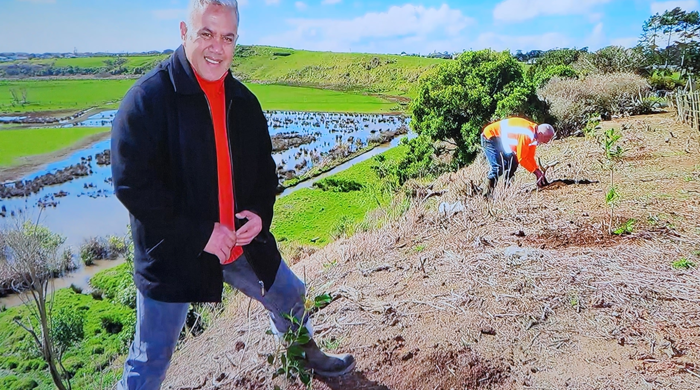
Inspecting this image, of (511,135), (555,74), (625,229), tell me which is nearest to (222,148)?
(625,229)

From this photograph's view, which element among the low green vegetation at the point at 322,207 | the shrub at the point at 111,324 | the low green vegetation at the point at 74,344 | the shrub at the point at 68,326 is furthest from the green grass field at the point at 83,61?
the shrub at the point at 68,326

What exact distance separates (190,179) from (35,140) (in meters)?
50.6

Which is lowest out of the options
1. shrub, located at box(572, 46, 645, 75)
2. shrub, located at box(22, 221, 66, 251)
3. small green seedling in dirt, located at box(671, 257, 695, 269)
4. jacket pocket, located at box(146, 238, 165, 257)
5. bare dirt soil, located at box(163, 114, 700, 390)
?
shrub, located at box(22, 221, 66, 251)

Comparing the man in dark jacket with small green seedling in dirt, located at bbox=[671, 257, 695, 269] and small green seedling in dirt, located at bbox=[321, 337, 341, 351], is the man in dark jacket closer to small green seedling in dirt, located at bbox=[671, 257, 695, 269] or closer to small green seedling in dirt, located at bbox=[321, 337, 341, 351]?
small green seedling in dirt, located at bbox=[321, 337, 341, 351]

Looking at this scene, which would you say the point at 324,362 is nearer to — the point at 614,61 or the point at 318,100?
the point at 614,61

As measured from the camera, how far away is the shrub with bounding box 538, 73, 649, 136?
14.7 metres

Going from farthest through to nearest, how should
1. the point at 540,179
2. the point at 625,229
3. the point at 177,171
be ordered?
the point at 540,179 < the point at 625,229 < the point at 177,171

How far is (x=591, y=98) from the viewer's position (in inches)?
626

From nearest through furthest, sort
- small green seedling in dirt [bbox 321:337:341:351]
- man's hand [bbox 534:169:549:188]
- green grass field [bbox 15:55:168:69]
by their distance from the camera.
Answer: small green seedling in dirt [bbox 321:337:341:351]
man's hand [bbox 534:169:549:188]
green grass field [bbox 15:55:168:69]

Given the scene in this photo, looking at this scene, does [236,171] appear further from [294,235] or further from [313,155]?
[313,155]

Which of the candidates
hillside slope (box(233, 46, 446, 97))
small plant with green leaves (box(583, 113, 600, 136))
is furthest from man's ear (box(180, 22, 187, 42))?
hillside slope (box(233, 46, 446, 97))

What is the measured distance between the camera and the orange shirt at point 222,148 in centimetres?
165

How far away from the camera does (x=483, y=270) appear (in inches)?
131

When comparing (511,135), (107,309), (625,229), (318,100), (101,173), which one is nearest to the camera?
(625,229)
